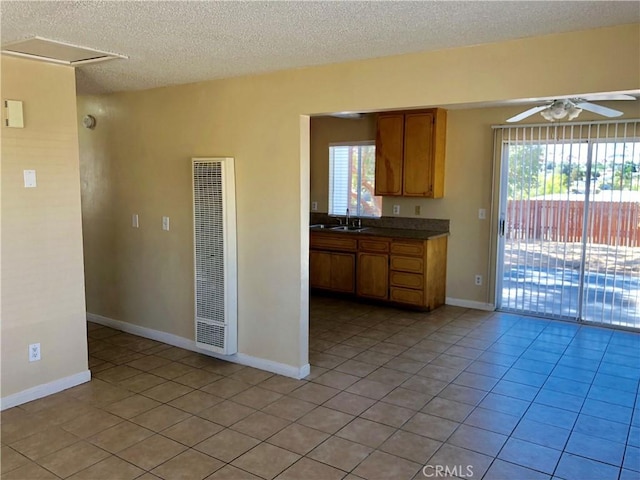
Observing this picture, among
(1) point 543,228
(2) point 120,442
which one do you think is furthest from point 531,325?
(2) point 120,442

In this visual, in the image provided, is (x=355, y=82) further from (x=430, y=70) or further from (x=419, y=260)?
(x=419, y=260)

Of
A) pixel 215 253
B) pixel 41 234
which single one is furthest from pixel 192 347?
pixel 41 234

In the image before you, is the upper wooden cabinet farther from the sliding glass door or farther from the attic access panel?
the attic access panel

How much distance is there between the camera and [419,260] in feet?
18.4

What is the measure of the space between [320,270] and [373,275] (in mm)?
786

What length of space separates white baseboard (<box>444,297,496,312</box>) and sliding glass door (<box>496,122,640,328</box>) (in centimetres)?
11

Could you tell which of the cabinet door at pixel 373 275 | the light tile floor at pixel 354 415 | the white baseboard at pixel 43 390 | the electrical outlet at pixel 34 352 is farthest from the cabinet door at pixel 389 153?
the electrical outlet at pixel 34 352

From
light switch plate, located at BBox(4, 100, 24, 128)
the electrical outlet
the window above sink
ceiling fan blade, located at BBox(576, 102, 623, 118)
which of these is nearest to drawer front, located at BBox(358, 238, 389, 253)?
the window above sink

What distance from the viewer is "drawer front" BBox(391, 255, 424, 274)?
561 centimetres

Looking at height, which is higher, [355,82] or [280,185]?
[355,82]

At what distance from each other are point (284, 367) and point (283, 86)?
6.88 feet

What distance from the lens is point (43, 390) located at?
3.50 m

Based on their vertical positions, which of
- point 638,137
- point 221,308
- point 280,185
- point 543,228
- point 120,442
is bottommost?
point 120,442

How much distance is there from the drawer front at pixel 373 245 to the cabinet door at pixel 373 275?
6cm
